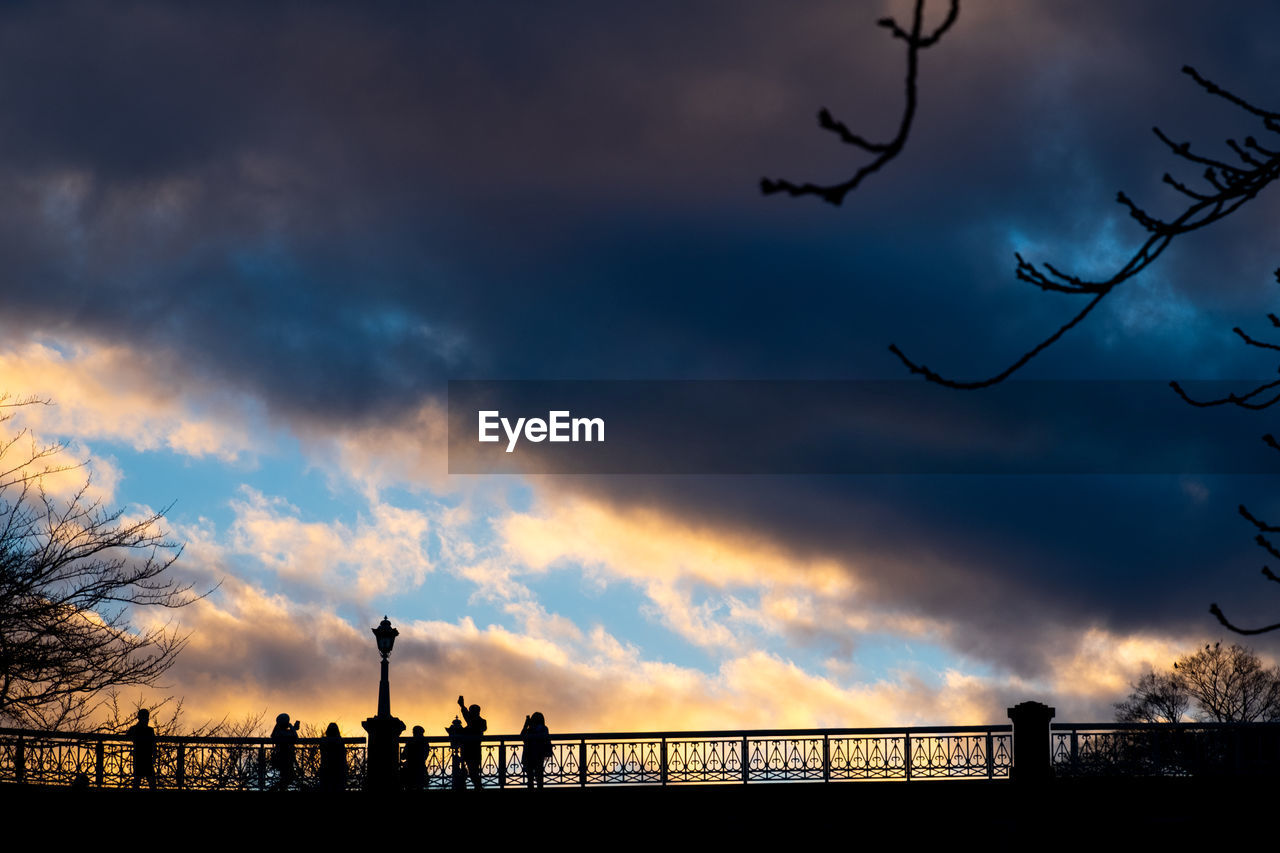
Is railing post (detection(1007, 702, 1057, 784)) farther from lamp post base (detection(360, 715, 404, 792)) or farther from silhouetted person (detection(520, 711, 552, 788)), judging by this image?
lamp post base (detection(360, 715, 404, 792))

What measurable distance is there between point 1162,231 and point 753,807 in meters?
18.3

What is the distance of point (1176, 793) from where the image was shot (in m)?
23.7

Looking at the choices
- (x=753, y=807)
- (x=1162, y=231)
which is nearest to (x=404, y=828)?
(x=753, y=807)

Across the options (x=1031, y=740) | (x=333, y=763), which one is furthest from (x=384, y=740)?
(x=1031, y=740)

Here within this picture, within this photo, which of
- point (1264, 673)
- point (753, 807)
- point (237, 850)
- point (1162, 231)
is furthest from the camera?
point (1264, 673)

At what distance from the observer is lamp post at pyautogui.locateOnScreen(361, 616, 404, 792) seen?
861 inches

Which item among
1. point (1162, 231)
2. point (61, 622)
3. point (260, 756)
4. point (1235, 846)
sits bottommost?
point (1235, 846)

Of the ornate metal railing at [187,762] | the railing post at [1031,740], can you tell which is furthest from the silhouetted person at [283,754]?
the railing post at [1031,740]

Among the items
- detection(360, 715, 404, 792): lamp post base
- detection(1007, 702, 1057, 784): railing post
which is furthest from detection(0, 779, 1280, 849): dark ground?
detection(1007, 702, 1057, 784): railing post

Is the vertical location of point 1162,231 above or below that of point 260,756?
above

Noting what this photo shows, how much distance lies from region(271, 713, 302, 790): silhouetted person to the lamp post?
1.48 metres

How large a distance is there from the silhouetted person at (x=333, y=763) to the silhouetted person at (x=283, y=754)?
51 cm

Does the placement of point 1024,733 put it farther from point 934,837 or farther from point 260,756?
point 260,756

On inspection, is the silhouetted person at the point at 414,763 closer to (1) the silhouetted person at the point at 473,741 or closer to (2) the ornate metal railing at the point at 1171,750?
(1) the silhouetted person at the point at 473,741
